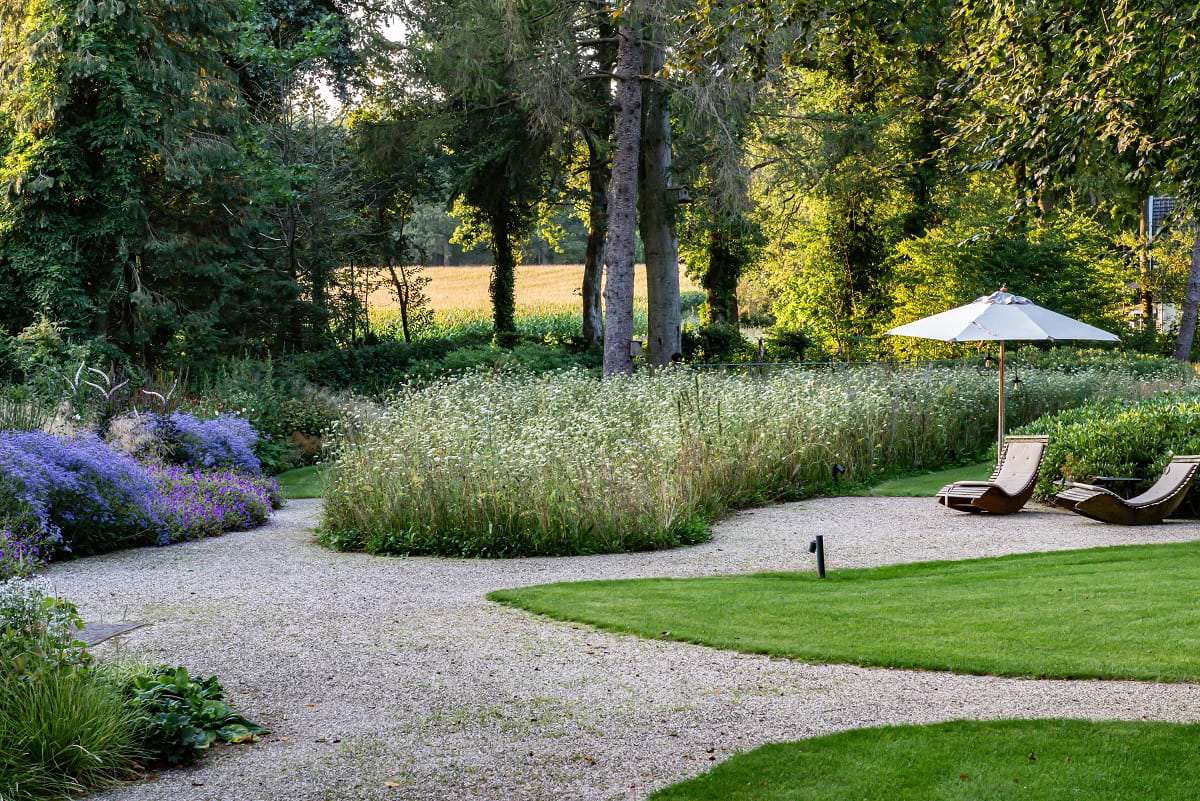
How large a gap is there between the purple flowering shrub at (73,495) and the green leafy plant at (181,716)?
13.9 ft

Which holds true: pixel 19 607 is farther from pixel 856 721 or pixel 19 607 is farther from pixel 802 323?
pixel 802 323

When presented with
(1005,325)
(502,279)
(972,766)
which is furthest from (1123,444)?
(502,279)

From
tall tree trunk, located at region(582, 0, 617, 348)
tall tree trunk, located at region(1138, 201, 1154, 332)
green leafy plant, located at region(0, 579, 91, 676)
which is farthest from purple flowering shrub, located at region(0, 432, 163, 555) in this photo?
tall tree trunk, located at region(1138, 201, 1154, 332)

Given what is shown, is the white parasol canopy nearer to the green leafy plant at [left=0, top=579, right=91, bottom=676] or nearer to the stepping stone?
the stepping stone

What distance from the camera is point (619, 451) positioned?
11.1 m

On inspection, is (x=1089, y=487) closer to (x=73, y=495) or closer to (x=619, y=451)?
(x=619, y=451)

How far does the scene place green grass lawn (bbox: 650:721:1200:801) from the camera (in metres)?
4.10

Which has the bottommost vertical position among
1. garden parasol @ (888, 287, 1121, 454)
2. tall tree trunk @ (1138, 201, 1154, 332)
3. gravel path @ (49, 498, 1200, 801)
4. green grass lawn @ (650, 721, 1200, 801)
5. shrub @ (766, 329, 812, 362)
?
gravel path @ (49, 498, 1200, 801)

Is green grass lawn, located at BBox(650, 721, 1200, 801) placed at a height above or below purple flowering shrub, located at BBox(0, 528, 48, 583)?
below

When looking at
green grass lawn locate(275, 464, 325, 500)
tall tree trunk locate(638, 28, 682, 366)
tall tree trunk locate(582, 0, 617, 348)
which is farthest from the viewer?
tall tree trunk locate(638, 28, 682, 366)

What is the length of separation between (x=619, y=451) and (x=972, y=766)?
275 inches

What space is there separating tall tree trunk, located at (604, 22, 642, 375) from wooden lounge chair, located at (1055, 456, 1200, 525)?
10125 mm

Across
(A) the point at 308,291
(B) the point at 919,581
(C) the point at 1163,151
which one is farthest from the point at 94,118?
(C) the point at 1163,151

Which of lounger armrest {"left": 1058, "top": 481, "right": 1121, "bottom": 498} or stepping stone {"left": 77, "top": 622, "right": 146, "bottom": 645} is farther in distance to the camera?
lounger armrest {"left": 1058, "top": 481, "right": 1121, "bottom": 498}
